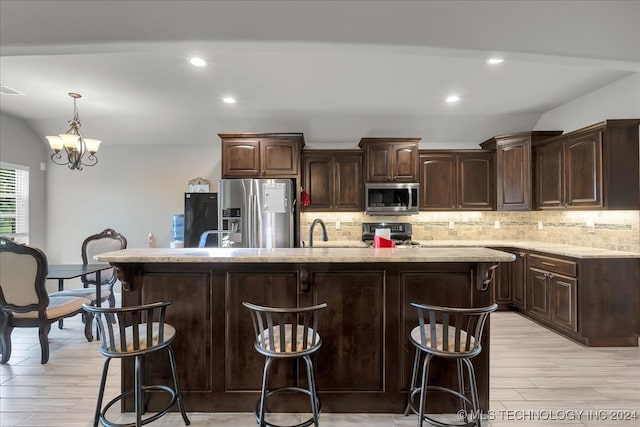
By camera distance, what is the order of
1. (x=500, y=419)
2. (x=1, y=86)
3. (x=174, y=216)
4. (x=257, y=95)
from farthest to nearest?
(x=174, y=216) < (x=257, y=95) < (x=1, y=86) < (x=500, y=419)

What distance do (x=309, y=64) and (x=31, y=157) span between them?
4.70m

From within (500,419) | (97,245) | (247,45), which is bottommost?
(500,419)

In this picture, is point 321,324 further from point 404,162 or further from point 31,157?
point 31,157

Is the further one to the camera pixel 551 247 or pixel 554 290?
pixel 551 247

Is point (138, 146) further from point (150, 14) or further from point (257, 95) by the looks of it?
point (150, 14)

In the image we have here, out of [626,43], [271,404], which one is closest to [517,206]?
[626,43]

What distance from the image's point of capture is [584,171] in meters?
3.56

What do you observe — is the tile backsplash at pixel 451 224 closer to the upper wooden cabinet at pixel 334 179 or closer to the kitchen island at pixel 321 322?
the upper wooden cabinet at pixel 334 179

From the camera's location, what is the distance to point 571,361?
9.73ft

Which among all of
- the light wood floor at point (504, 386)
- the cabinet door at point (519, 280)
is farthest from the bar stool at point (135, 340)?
the cabinet door at point (519, 280)

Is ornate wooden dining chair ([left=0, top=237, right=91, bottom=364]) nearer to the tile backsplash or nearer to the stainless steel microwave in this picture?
the tile backsplash

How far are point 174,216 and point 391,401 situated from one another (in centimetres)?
399

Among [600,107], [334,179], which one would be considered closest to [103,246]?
[334,179]

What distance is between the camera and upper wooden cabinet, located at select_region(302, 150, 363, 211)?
479 centimetres
